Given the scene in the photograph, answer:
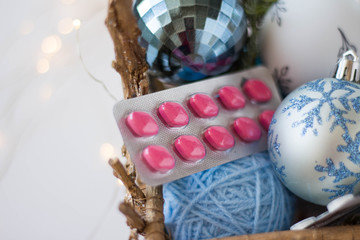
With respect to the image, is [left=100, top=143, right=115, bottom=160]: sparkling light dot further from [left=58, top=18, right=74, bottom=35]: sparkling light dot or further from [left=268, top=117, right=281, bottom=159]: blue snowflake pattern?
[left=268, top=117, right=281, bottom=159]: blue snowflake pattern

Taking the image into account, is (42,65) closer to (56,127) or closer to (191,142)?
(56,127)

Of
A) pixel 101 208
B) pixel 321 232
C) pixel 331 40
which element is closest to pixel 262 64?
pixel 331 40

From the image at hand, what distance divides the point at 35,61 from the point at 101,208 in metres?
0.33

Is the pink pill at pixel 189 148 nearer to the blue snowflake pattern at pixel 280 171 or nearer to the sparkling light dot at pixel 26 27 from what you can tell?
the blue snowflake pattern at pixel 280 171

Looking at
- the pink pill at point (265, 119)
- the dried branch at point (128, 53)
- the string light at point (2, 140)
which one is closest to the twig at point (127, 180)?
the dried branch at point (128, 53)

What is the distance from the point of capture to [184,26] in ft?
1.75

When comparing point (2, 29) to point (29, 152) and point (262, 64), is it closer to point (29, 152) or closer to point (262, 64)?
point (29, 152)

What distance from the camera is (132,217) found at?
43 cm

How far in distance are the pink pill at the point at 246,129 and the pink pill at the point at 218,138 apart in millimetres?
27

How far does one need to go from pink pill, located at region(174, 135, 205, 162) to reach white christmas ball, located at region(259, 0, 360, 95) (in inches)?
8.2

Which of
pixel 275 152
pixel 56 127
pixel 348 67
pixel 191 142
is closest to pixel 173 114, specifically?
pixel 191 142

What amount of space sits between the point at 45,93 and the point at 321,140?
0.57 meters

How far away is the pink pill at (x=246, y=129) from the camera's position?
0.57 m

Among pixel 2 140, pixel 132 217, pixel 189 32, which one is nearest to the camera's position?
pixel 132 217
